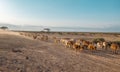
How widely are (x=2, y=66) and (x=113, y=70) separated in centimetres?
878

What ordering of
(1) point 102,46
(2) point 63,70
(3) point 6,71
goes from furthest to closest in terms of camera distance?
(1) point 102,46 → (2) point 63,70 → (3) point 6,71

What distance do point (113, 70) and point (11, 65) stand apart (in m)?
8.15

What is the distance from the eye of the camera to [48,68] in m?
15.2

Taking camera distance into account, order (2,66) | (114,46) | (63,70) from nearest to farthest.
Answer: (2,66) → (63,70) → (114,46)

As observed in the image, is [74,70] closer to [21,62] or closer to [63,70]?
[63,70]

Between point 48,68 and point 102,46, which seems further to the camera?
point 102,46

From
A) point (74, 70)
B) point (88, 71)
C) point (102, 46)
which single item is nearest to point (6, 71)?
point (74, 70)

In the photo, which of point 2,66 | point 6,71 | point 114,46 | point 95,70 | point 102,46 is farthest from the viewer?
point 102,46

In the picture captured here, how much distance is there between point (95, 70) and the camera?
16.1 m

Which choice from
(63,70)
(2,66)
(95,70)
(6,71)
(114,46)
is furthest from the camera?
(114,46)

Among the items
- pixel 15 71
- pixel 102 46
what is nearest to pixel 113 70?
pixel 15 71

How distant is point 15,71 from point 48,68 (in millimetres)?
2811

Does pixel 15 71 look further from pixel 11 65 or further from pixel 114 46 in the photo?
pixel 114 46

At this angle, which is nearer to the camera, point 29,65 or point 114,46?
point 29,65
